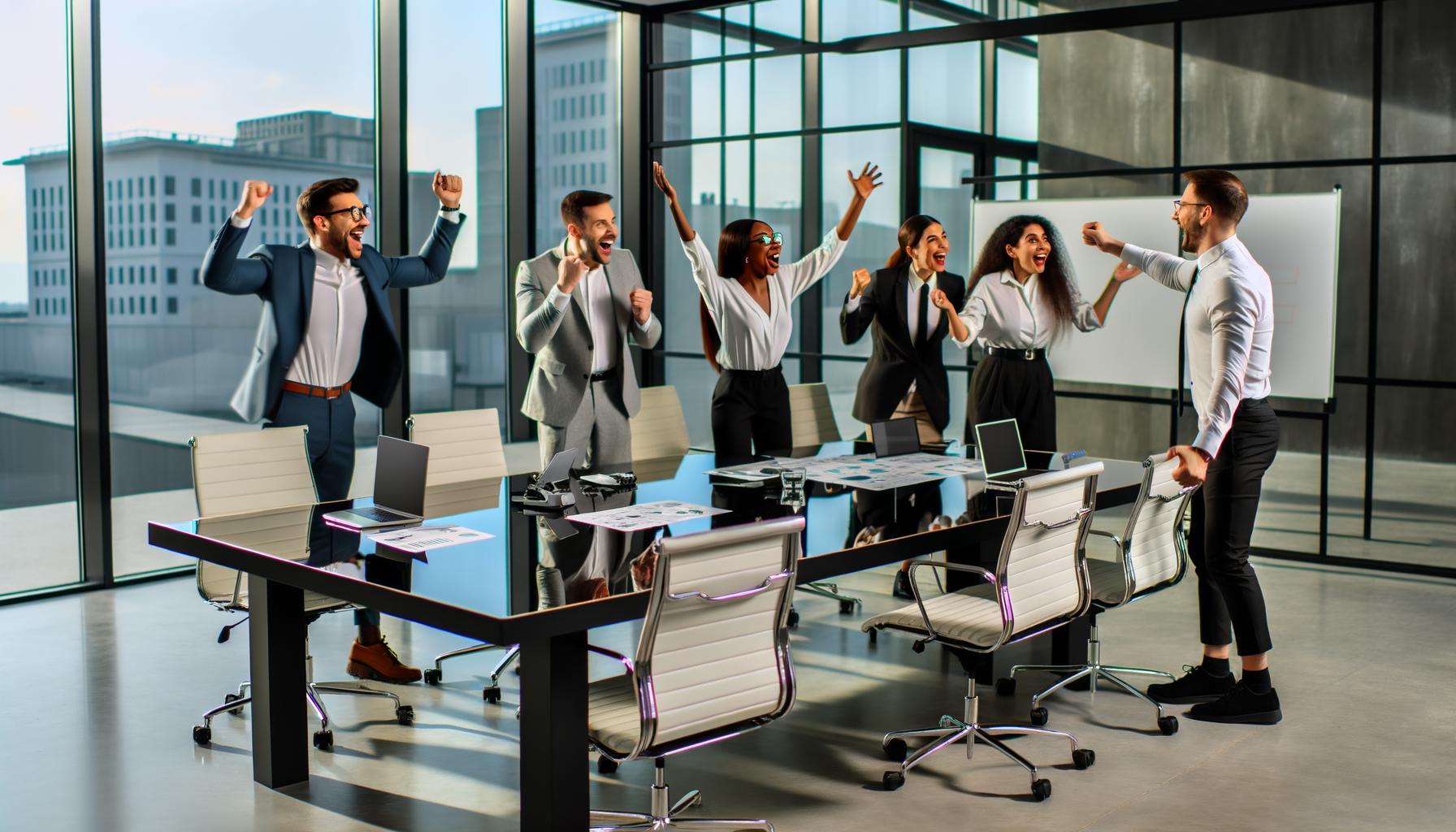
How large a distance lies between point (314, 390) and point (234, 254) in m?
0.57

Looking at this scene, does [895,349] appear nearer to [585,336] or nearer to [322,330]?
[585,336]

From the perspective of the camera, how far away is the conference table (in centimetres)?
314

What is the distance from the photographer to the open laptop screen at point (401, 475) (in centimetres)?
406

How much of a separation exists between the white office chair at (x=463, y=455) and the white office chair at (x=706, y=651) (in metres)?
1.72

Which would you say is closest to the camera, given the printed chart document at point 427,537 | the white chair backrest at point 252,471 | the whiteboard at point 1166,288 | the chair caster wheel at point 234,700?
the printed chart document at point 427,537

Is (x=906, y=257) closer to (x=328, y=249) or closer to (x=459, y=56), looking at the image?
(x=328, y=249)

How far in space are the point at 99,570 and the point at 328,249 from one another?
249cm

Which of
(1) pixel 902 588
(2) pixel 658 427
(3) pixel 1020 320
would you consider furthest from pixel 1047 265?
(2) pixel 658 427

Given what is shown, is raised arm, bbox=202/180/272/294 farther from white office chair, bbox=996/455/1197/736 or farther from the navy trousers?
white office chair, bbox=996/455/1197/736

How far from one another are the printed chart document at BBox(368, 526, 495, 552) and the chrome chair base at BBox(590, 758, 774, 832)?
31.4 inches

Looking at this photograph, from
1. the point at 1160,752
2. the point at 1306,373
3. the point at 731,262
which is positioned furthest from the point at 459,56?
the point at 1160,752

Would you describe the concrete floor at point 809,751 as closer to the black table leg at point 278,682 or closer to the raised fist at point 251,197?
the black table leg at point 278,682

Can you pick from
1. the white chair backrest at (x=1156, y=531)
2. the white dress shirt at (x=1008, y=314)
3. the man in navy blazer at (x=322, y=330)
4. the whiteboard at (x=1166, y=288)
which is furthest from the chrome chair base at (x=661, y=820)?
the whiteboard at (x=1166, y=288)

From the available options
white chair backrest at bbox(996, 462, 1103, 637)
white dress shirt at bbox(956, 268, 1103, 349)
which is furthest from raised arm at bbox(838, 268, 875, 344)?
white chair backrest at bbox(996, 462, 1103, 637)
